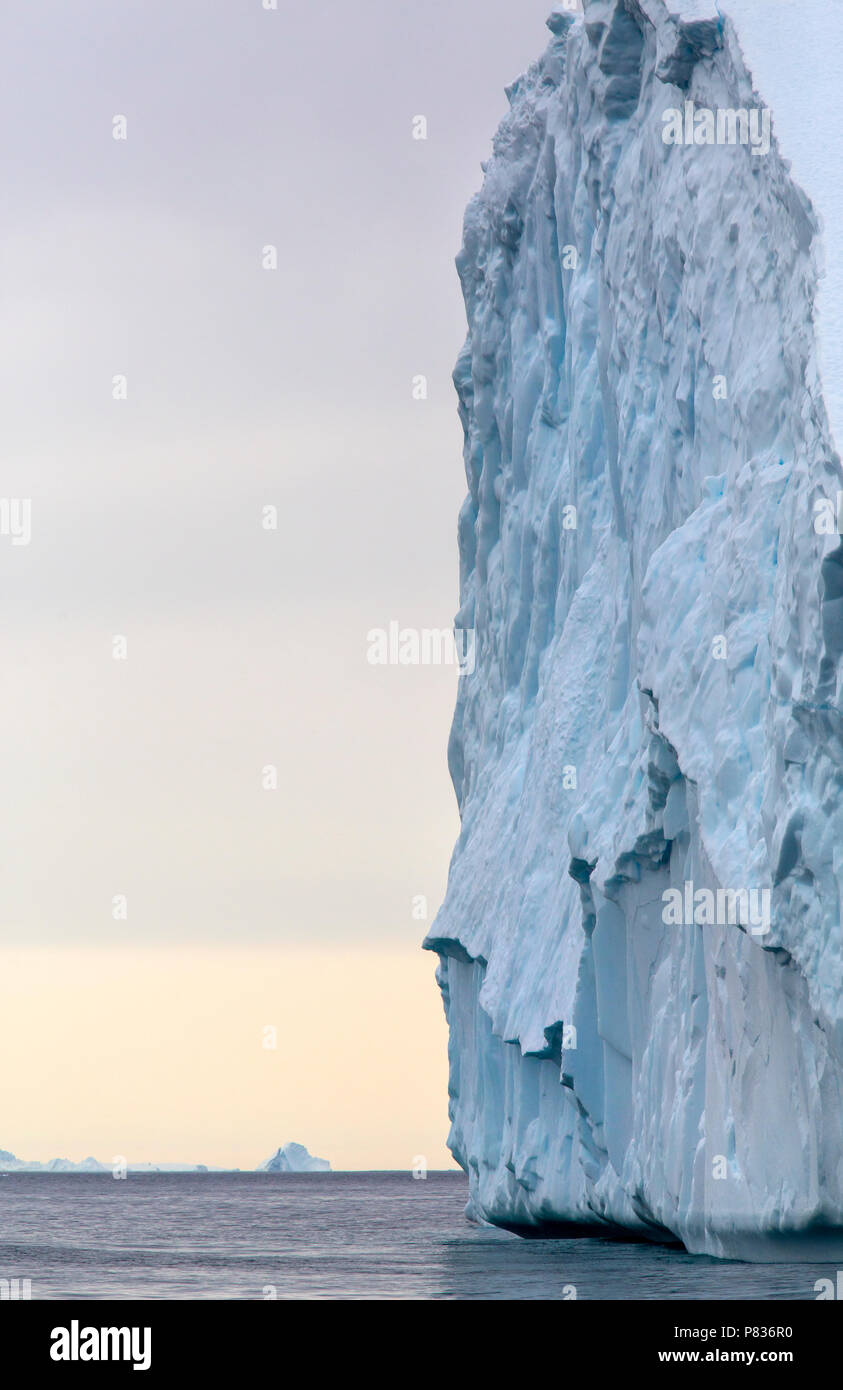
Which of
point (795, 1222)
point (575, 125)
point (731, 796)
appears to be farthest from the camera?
point (575, 125)

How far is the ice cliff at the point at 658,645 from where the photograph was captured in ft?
47.4

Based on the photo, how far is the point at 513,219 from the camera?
26.5 meters

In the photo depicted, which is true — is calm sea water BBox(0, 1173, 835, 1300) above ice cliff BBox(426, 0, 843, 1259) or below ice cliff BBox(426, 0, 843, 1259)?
below

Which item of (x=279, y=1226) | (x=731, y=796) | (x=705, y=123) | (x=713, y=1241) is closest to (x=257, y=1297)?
(x=713, y=1241)

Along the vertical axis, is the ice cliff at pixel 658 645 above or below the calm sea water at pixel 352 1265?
above

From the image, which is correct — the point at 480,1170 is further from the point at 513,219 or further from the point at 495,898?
the point at 513,219

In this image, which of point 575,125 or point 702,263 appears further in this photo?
point 575,125

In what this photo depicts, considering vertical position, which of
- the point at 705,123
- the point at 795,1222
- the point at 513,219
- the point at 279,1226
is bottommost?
the point at 279,1226

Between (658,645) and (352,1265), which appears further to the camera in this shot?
(352,1265)

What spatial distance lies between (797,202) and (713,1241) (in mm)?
9133

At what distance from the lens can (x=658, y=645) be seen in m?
17.5

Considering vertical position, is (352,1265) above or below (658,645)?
below

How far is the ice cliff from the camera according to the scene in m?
14.4
